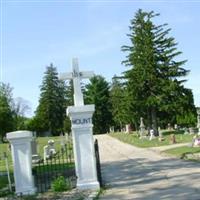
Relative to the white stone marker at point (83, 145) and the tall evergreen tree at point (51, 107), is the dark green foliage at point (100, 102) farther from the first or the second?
the white stone marker at point (83, 145)

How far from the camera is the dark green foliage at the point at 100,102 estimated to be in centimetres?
9650

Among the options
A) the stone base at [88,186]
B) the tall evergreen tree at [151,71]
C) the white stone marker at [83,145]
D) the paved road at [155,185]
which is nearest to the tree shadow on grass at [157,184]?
the paved road at [155,185]

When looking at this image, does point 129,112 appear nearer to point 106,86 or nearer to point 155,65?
point 155,65

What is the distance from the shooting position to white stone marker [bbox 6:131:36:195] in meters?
13.1

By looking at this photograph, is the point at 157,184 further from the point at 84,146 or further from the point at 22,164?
the point at 22,164

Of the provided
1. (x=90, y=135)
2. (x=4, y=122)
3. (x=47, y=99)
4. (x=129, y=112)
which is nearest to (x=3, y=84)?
(x=47, y=99)

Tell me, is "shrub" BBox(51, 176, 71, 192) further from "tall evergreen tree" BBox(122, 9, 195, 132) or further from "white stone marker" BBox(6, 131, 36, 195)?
"tall evergreen tree" BBox(122, 9, 195, 132)

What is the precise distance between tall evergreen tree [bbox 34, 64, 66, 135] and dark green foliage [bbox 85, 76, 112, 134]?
6248 millimetres

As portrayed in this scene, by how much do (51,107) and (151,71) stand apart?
2048 inches

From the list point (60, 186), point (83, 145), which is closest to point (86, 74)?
point (83, 145)

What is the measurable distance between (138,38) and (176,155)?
30749 millimetres

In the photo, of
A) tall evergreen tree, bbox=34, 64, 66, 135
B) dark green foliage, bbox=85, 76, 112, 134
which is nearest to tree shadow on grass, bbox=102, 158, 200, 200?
dark green foliage, bbox=85, 76, 112, 134

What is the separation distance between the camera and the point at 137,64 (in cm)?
5184

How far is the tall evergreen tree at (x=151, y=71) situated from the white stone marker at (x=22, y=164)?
1481 inches
